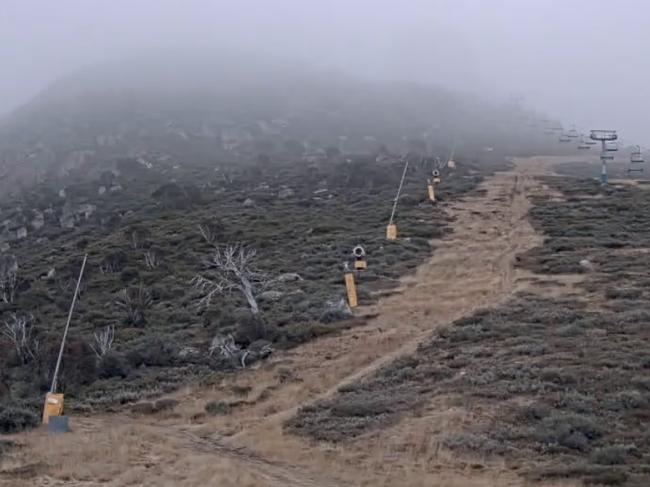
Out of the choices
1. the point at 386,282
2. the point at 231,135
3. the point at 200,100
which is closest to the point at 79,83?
the point at 200,100

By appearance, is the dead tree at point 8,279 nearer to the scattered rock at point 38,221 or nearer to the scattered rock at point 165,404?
the scattered rock at point 38,221

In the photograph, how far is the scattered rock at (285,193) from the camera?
47.8m

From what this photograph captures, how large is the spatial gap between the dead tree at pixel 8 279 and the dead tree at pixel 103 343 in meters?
8.42

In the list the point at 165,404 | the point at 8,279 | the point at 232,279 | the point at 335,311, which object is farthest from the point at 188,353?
the point at 8,279

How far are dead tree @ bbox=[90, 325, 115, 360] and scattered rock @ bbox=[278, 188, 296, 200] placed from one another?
2772 centimetres

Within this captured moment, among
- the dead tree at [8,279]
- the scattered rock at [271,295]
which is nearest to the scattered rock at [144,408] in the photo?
the scattered rock at [271,295]

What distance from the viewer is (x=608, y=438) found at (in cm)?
1078

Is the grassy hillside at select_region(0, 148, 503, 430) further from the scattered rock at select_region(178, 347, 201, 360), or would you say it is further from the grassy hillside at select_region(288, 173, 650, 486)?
the grassy hillside at select_region(288, 173, 650, 486)

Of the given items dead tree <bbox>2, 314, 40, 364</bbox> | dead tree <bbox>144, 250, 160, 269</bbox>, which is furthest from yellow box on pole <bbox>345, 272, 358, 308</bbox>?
dead tree <bbox>144, 250, 160, 269</bbox>

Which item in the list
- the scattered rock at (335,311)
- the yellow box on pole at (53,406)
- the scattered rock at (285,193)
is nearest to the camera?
the yellow box on pole at (53,406)

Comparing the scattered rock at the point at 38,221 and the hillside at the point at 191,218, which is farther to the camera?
the scattered rock at the point at 38,221

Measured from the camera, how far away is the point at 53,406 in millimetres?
14148

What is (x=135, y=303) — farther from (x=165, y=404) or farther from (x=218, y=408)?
(x=218, y=408)

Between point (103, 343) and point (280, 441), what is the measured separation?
26.1 ft
